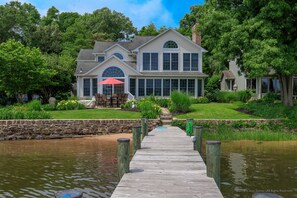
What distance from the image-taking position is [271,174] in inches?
457

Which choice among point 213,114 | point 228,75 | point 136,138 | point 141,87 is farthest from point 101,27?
point 136,138

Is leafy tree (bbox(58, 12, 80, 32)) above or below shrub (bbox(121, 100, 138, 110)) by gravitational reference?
above

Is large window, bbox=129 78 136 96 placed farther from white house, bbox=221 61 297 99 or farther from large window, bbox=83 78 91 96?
white house, bbox=221 61 297 99

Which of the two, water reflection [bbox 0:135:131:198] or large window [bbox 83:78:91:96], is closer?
water reflection [bbox 0:135:131:198]

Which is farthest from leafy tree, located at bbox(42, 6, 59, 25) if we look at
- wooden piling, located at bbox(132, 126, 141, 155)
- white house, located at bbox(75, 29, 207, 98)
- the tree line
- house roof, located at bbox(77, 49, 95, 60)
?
wooden piling, located at bbox(132, 126, 141, 155)

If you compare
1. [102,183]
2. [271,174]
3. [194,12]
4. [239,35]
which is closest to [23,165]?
[102,183]

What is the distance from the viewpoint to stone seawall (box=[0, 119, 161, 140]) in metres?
21.6

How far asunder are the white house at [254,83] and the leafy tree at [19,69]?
17622 mm

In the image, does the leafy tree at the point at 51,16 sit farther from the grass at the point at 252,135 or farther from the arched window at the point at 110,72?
the grass at the point at 252,135

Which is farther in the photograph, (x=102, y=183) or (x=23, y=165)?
(x=23, y=165)

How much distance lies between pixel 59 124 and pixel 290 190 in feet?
50.7

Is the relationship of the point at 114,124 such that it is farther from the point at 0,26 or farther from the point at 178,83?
the point at 0,26

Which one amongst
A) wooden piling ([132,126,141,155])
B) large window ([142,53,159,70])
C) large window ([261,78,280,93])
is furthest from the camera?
large window ([261,78,280,93])

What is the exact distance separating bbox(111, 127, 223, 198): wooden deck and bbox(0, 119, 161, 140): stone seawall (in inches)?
410
